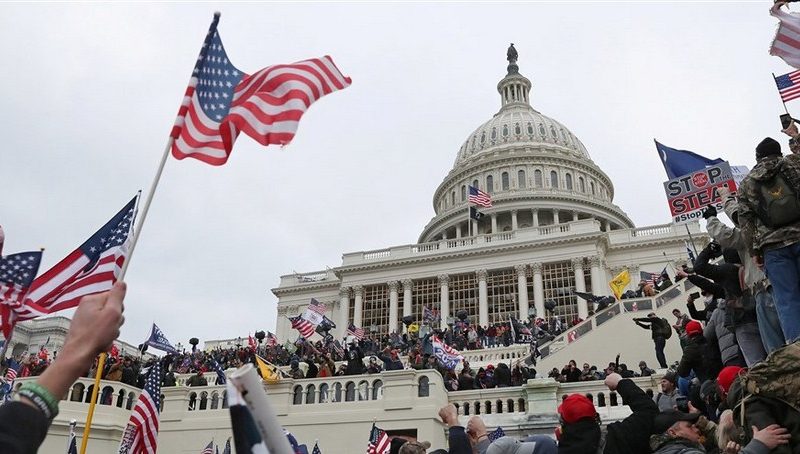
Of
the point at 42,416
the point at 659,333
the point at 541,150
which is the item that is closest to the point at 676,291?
the point at 659,333

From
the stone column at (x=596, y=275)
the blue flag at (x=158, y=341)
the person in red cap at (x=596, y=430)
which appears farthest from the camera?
the stone column at (x=596, y=275)

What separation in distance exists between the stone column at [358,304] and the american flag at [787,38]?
49.2 meters

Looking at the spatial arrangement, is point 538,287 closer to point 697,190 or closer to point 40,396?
point 697,190

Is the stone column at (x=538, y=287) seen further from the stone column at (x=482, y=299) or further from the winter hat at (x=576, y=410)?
the winter hat at (x=576, y=410)

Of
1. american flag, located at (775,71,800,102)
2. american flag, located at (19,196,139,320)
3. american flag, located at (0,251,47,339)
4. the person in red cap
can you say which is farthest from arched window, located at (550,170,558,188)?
the person in red cap

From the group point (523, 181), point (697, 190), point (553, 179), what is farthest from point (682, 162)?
point (553, 179)

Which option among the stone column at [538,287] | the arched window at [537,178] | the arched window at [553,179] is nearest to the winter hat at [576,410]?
the stone column at [538,287]

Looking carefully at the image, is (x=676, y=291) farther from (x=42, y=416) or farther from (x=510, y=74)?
(x=510, y=74)

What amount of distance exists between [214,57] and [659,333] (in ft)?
39.0

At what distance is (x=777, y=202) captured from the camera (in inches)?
252

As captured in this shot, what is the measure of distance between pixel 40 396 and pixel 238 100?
5036 millimetres

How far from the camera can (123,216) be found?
31.7 feet

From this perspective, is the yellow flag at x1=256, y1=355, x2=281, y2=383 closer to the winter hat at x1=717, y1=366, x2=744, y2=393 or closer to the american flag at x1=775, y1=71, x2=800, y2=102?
the winter hat at x1=717, y1=366, x2=744, y2=393

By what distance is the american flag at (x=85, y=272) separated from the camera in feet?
26.9
